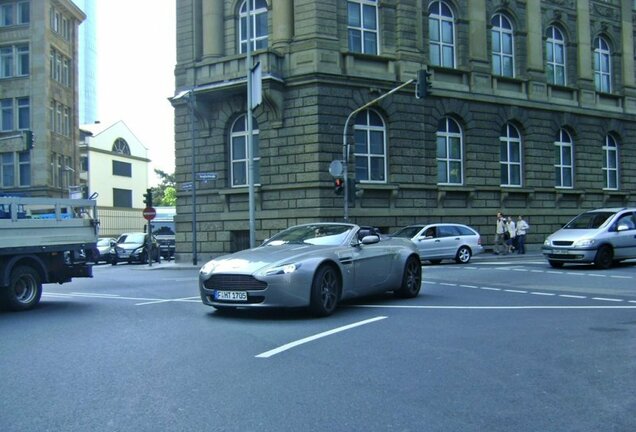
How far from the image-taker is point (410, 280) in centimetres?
1148

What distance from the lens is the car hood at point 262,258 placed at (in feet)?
29.0

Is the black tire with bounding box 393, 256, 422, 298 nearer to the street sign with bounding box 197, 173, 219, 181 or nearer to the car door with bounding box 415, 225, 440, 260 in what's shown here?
the car door with bounding box 415, 225, 440, 260

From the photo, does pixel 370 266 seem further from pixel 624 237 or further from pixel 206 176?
pixel 206 176

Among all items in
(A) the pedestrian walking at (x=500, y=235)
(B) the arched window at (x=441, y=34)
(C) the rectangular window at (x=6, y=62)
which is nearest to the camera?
(A) the pedestrian walking at (x=500, y=235)

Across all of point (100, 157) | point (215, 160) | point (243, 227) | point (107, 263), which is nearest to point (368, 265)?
point (243, 227)

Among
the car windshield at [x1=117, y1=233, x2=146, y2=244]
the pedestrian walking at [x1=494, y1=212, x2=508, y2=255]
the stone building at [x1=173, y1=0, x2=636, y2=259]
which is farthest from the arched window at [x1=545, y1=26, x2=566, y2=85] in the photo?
the car windshield at [x1=117, y1=233, x2=146, y2=244]

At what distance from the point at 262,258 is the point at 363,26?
20.1 metres

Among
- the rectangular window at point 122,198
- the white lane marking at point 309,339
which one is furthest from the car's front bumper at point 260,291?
the rectangular window at point 122,198

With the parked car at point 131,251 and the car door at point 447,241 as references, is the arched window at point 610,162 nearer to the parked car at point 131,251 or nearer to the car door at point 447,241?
the car door at point 447,241

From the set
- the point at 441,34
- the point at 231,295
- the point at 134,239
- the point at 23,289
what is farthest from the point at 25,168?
the point at 231,295

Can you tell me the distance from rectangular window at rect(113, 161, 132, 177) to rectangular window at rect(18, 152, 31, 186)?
18118 mm

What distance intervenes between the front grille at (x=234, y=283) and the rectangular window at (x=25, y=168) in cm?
4575

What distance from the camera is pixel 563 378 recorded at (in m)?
5.69

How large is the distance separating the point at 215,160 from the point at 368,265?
18081mm
